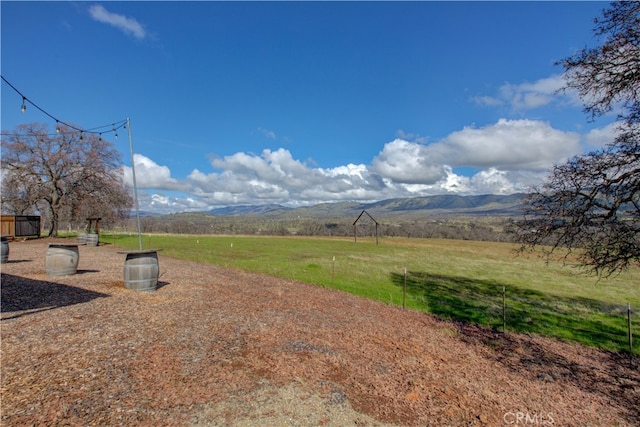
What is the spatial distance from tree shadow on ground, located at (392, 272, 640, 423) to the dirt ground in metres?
0.07

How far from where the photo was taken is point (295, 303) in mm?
13070

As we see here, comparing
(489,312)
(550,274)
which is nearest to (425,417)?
(489,312)

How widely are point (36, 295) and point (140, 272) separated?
3007 mm

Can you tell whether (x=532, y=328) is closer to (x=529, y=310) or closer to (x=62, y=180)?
(x=529, y=310)

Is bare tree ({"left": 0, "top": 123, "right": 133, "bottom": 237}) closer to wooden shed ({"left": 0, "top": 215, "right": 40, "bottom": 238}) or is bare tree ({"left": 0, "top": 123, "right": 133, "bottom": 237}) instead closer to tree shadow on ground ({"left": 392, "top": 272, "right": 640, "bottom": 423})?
wooden shed ({"left": 0, "top": 215, "right": 40, "bottom": 238})

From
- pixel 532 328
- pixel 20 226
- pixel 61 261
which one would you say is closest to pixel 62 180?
pixel 20 226

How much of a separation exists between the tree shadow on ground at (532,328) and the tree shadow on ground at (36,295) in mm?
12417

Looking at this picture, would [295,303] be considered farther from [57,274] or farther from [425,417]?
[57,274]

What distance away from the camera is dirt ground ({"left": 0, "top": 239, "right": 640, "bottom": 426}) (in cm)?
518

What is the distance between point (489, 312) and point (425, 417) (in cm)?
1166

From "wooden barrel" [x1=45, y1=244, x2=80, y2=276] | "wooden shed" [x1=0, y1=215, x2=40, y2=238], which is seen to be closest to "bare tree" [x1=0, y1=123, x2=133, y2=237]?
"wooden shed" [x1=0, y1=215, x2=40, y2=238]

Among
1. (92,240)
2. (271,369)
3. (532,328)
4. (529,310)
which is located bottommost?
(529,310)

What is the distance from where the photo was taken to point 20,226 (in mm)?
34188

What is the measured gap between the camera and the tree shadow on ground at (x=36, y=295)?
9359 millimetres
